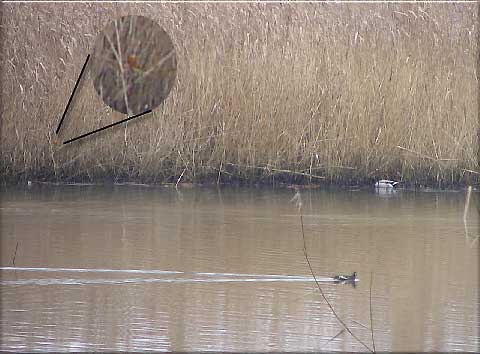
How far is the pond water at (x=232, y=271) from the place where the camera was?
15.5 ft

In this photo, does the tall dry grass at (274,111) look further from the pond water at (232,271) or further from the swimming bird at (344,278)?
the swimming bird at (344,278)

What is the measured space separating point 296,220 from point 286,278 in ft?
6.61

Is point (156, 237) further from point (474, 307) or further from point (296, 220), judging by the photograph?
point (474, 307)

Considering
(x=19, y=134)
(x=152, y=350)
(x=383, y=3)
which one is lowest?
(x=152, y=350)

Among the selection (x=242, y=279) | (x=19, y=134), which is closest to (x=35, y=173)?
(x=19, y=134)

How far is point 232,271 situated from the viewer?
597 cm

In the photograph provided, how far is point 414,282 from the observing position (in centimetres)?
583

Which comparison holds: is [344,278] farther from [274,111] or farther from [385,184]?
[274,111]

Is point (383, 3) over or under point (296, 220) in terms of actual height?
over

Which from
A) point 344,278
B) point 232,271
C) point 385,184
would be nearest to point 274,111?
point 385,184

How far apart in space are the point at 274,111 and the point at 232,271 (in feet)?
12.4

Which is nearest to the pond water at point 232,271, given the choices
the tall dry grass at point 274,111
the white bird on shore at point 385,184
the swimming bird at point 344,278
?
the swimming bird at point 344,278

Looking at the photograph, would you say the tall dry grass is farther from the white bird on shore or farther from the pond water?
the pond water

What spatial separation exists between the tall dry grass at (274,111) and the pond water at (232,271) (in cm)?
46
